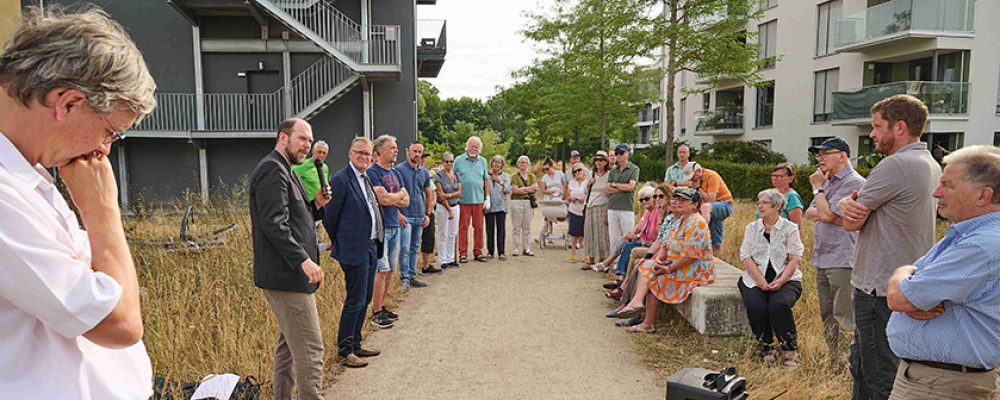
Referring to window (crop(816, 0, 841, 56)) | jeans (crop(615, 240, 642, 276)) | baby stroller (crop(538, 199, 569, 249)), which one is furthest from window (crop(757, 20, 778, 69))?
jeans (crop(615, 240, 642, 276))

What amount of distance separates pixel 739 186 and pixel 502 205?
12964 millimetres

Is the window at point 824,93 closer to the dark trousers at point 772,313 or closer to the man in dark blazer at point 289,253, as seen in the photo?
the dark trousers at point 772,313

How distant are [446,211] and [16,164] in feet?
27.5

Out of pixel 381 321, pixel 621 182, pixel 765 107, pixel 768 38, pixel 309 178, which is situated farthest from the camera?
pixel 765 107

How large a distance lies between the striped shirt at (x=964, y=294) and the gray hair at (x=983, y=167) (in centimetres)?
13

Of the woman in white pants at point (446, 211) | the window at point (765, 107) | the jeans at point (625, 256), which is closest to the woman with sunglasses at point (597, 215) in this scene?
the jeans at point (625, 256)

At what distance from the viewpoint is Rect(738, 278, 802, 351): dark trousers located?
16.9 ft

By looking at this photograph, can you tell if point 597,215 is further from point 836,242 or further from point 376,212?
point 376,212

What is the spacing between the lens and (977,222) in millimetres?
2566

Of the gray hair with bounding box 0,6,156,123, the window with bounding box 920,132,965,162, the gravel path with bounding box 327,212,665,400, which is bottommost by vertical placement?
the gravel path with bounding box 327,212,665,400

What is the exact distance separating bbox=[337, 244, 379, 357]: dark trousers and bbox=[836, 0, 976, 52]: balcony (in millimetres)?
22887

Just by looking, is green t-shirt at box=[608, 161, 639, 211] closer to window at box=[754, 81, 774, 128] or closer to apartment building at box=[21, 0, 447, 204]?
apartment building at box=[21, 0, 447, 204]

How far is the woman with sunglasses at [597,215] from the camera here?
9703mm

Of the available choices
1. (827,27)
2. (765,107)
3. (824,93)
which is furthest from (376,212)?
(765,107)
